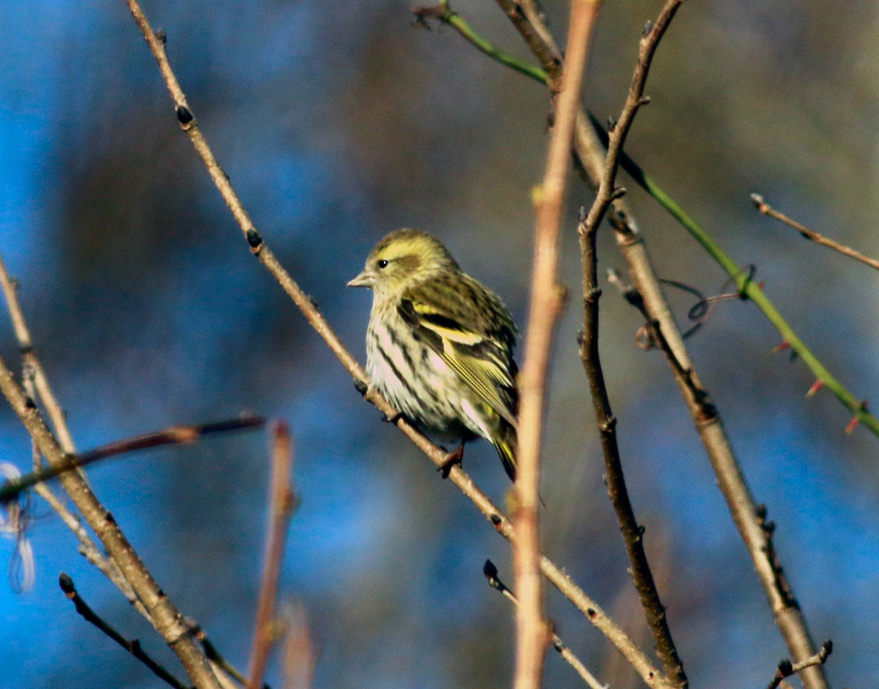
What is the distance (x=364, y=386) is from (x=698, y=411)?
1190 millimetres

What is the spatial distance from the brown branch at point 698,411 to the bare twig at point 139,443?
65.4 inches

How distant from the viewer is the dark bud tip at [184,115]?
122 inches

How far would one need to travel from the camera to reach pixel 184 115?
3.14 m

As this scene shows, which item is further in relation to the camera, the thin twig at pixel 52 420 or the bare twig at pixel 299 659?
the thin twig at pixel 52 420

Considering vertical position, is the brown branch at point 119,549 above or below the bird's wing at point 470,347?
below

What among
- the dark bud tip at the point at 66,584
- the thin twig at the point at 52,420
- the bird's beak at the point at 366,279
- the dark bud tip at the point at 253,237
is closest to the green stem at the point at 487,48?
the dark bud tip at the point at 253,237

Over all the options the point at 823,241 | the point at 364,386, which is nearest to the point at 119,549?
the point at 364,386

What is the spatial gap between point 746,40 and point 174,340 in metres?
8.14

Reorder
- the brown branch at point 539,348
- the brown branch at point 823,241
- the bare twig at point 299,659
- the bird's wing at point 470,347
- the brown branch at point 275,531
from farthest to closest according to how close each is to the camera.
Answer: the bird's wing at point 470,347 → the brown branch at point 823,241 → the bare twig at point 299,659 → the brown branch at point 275,531 → the brown branch at point 539,348

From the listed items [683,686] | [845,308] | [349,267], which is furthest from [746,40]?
[683,686]

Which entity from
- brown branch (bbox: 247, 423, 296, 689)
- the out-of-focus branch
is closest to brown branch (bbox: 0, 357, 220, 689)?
the out-of-focus branch

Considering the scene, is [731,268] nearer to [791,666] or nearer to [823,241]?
[823,241]

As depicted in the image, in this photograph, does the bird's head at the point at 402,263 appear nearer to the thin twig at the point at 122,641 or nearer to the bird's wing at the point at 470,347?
the bird's wing at the point at 470,347

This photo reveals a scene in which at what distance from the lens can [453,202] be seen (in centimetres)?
1574
